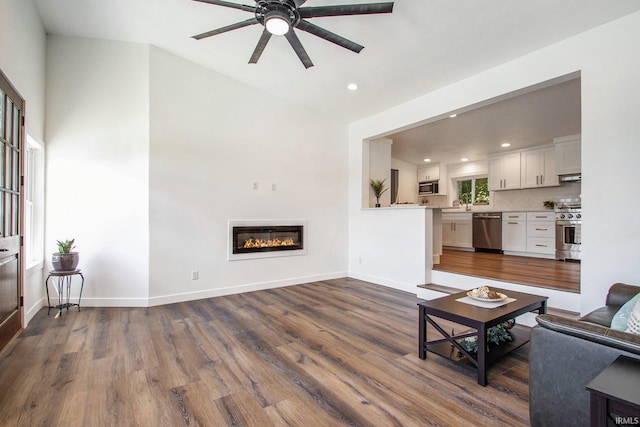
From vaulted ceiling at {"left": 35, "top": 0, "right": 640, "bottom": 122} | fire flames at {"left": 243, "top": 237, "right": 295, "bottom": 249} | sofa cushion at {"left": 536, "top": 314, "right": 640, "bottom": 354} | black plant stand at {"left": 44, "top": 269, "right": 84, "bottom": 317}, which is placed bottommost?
black plant stand at {"left": 44, "top": 269, "right": 84, "bottom": 317}

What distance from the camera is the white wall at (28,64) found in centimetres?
253

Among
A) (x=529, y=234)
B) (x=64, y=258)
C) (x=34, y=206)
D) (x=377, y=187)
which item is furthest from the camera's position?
(x=529, y=234)

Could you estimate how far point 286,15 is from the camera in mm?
2299

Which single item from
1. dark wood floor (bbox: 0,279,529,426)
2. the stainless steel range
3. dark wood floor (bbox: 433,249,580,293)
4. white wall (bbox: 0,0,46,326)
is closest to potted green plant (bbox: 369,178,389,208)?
dark wood floor (bbox: 433,249,580,293)

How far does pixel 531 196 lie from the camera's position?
704 cm

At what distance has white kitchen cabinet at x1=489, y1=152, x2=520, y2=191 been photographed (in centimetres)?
695

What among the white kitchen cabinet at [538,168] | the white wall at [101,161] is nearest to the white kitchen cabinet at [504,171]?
the white kitchen cabinet at [538,168]

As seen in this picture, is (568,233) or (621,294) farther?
(568,233)

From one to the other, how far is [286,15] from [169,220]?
2.76 m

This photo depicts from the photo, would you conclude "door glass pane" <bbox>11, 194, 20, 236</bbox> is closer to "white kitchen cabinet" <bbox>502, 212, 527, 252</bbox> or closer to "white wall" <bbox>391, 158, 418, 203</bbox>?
"white wall" <bbox>391, 158, 418, 203</bbox>

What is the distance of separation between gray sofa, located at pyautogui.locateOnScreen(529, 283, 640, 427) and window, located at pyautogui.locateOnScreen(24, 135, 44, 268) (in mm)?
4583

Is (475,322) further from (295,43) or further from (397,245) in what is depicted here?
(397,245)

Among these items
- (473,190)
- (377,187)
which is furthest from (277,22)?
(473,190)

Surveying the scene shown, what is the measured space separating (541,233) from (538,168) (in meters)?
1.41
